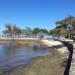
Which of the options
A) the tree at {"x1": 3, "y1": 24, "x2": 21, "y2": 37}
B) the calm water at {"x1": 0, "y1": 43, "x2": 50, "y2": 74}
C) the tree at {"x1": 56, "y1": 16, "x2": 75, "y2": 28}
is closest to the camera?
the calm water at {"x1": 0, "y1": 43, "x2": 50, "y2": 74}

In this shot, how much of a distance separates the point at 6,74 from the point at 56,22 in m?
102

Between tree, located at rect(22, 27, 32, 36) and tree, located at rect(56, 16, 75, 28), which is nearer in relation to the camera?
tree, located at rect(56, 16, 75, 28)

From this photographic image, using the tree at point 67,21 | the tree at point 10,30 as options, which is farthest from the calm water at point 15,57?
the tree at point 10,30

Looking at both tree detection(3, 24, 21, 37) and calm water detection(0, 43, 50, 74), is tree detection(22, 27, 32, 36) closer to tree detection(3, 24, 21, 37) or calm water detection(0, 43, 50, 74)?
tree detection(3, 24, 21, 37)

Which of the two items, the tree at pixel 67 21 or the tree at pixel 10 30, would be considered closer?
the tree at pixel 67 21

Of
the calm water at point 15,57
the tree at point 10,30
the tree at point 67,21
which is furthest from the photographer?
the tree at point 10,30

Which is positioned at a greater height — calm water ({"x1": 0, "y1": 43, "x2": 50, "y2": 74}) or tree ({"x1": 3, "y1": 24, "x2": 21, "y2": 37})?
tree ({"x1": 3, "y1": 24, "x2": 21, "y2": 37})

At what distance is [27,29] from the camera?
153m

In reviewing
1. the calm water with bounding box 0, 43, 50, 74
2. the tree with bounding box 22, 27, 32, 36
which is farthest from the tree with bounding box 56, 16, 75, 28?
the calm water with bounding box 0, 43, 50, 74

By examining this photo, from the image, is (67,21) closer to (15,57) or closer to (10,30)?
(10,30)

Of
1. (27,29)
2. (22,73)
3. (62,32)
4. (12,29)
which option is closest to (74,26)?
(62,32)

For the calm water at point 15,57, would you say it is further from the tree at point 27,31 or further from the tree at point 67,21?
the tree at point 27,31

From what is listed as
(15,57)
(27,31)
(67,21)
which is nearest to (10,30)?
(27,31)

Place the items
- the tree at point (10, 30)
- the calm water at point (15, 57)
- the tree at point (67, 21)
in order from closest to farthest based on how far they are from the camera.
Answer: the calm water at point (15, 57) < the tree at point (67, 21) < the tree at point (10, 30)
